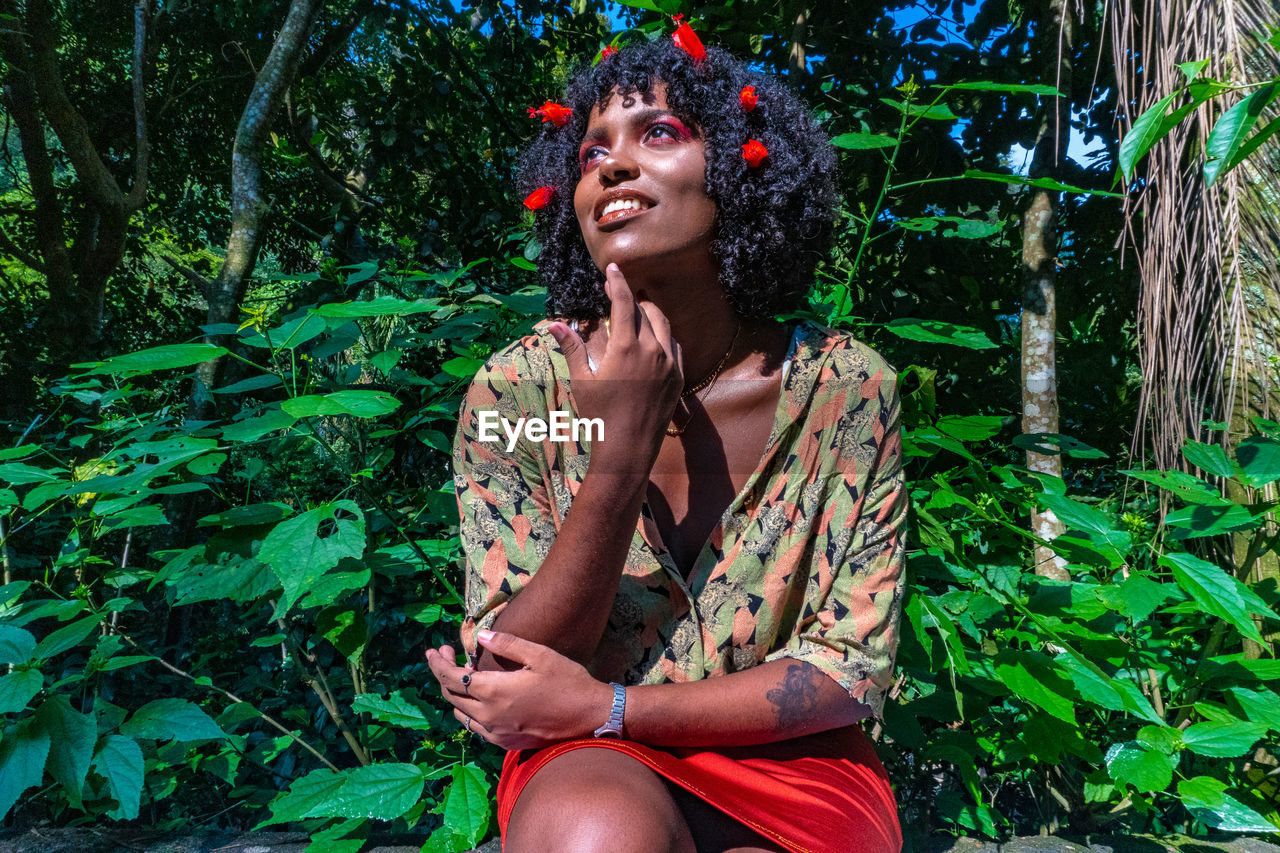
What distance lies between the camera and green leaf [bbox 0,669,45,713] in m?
1.40

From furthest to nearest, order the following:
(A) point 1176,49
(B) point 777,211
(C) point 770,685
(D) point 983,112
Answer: (D) point 983,112 → (A) point 1176,49 → (B) point 777,211 → (C) point 770,685

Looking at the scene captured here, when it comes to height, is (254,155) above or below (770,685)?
above

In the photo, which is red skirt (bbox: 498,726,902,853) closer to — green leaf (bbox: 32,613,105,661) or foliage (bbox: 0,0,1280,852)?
foliage (bbox: 0,0,1280,852)

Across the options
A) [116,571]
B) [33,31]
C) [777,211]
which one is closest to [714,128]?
[777,211]

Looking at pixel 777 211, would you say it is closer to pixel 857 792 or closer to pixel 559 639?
pixel 559 639

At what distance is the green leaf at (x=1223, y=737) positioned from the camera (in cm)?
142

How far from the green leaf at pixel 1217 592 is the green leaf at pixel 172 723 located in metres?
1.82

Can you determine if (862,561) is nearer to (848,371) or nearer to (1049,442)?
(848,371)

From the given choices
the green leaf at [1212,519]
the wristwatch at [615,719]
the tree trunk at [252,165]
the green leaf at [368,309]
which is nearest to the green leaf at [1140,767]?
the green leaf at [1212,519]

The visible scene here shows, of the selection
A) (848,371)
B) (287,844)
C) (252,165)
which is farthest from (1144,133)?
(252,165)

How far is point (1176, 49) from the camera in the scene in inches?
70.4

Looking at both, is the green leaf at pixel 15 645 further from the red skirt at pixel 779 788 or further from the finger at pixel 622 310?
the finger at pixel 622 310

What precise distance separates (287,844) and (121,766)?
540 mm

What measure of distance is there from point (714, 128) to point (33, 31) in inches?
216
